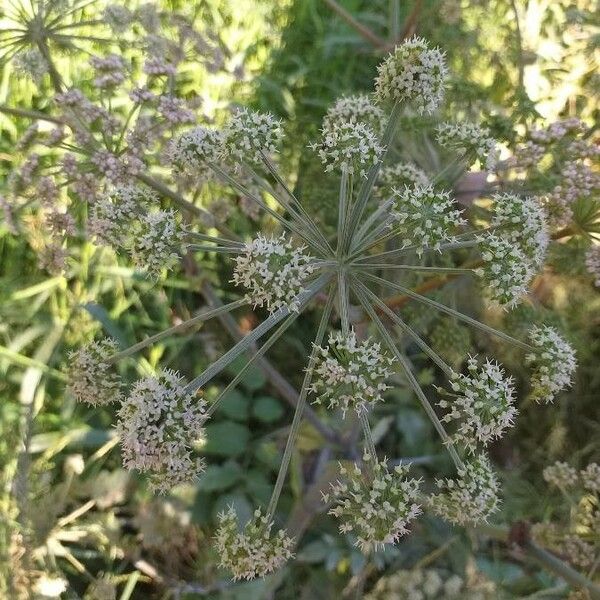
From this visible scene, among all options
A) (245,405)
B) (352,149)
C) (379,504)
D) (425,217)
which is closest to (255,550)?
(379,504)

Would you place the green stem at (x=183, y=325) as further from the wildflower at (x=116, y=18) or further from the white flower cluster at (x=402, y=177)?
the wildflower at (x=116, y=18)

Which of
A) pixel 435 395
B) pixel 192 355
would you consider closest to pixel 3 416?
pixel 192 355

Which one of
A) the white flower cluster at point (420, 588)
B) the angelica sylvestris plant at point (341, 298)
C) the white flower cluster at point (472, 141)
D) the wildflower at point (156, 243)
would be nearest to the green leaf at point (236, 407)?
the white flower cluster at point (420, 588)

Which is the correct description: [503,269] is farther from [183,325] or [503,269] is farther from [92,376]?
[92,376]

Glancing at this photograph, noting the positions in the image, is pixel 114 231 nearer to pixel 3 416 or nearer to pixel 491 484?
pixel 491 484

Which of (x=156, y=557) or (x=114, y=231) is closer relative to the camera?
(x=114, y=231)

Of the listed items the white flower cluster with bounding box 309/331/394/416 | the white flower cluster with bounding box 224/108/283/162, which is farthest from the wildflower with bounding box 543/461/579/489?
the white flower cluster with bounding box 224/108/283/162
